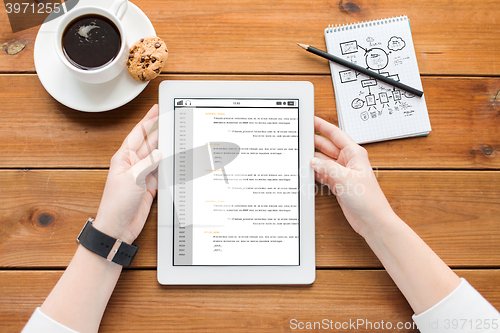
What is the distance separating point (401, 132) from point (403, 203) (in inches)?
6.7

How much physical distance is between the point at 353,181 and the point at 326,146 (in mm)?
114

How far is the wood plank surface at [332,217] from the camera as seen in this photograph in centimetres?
73

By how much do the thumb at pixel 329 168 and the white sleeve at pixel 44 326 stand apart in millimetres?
601

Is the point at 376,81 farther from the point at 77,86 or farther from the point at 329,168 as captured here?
the point at 77,86

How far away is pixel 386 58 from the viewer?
764 mm

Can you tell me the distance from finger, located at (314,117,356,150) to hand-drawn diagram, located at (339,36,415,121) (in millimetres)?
82

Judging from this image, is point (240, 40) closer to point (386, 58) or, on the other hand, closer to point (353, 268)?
point (386, 58)

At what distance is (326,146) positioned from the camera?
2.43 ft

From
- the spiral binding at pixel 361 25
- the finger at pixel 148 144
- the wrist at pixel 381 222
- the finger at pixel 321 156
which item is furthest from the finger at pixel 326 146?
the finger at pixel 148 144

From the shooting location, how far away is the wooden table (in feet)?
2.36

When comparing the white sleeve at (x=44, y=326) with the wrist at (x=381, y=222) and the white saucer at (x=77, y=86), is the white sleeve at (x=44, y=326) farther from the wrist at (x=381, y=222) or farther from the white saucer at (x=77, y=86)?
the wrist at (x=381, y=222)

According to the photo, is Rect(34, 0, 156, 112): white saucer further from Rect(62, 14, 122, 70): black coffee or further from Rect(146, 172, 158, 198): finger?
Rect(146, 172, 158, 198): finger

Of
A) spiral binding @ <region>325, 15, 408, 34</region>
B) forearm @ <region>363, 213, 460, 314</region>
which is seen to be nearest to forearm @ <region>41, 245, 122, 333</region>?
forearm @ <region>363, 213, 460, 314</region>

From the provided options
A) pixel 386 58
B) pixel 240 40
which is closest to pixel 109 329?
pixel 240 40
